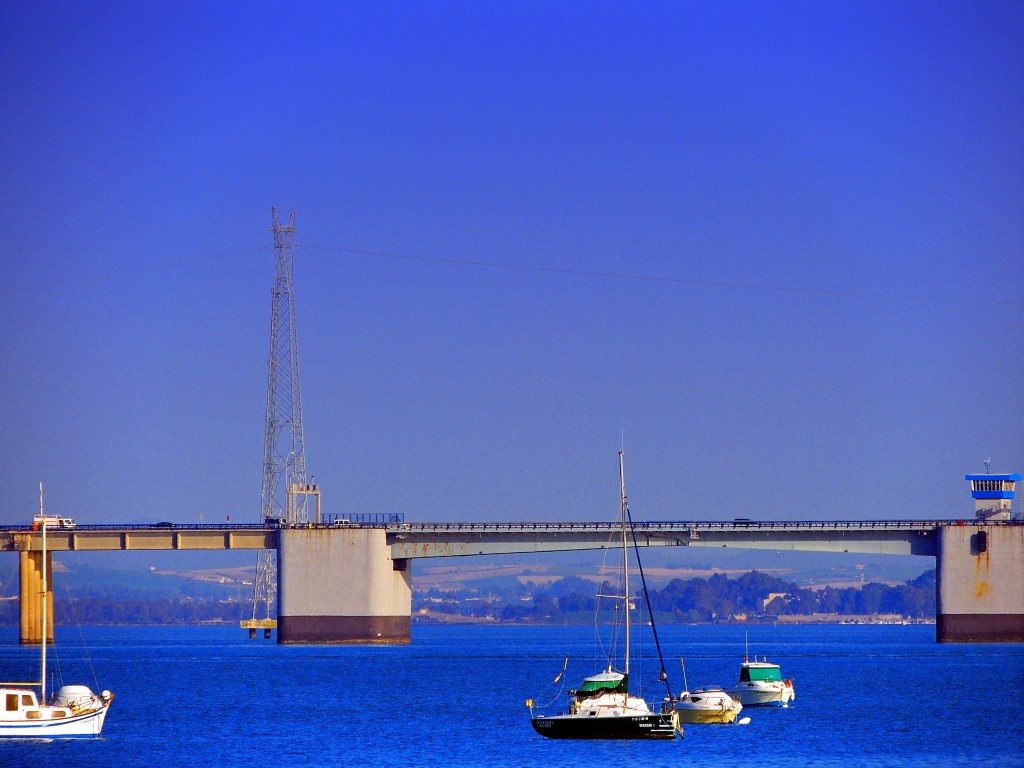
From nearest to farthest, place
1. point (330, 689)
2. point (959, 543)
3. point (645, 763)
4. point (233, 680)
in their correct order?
point (645, 763) < point (330, 689) < point (233, 680) < point (959, 543)

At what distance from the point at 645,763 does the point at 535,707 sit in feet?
81.8

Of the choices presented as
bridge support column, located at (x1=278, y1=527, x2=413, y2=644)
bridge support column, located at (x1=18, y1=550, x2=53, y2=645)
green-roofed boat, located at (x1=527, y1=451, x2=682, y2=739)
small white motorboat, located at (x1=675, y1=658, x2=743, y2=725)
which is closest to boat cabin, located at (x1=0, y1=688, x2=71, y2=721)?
green-roofed boat, located at (x1=527, y1=451, x2=682, y2=739)

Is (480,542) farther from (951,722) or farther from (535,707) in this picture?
(951,722)

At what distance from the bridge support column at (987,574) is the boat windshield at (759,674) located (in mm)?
52780

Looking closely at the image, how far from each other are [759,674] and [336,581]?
5773 cm

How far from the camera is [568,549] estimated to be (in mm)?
151875

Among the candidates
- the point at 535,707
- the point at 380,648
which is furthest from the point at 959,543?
the point at 535,707

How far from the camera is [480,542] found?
153 meters

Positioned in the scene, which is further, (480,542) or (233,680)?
(480,542)

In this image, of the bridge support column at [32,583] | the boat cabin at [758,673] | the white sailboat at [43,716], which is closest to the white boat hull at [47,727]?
the white sailboat at [43,716]

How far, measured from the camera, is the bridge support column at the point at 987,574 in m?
147

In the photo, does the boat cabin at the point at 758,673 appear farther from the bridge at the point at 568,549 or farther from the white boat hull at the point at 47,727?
the bridge at the point at 568,549

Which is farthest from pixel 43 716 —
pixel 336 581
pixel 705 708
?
pixel 336 581

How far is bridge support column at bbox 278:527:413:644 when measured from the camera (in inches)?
5881
